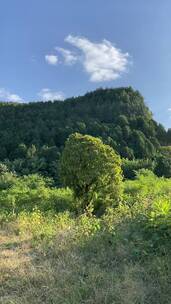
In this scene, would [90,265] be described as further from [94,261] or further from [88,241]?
[88,241]

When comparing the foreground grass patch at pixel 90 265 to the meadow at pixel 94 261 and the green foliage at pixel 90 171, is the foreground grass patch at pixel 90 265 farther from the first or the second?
the green foliage at pixel 90 171

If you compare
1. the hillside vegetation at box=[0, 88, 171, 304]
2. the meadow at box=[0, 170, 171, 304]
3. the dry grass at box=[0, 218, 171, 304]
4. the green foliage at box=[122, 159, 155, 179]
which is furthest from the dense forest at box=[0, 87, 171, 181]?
the dry grass at box=[0, 218, 171, 304]

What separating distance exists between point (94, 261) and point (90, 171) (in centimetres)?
719

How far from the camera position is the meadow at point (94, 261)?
480 cm

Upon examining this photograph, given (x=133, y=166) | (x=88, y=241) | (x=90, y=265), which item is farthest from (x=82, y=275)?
(x=133, y=166)

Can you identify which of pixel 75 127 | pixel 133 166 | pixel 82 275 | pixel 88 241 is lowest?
pixel 82 275

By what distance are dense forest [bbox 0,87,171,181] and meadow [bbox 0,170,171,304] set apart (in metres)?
25.6

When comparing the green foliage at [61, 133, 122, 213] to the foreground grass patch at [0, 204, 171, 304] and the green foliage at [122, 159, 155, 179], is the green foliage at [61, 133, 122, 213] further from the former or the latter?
the green foliage at [122, 159, 155, 179]

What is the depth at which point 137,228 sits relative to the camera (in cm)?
637

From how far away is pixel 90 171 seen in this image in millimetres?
12898

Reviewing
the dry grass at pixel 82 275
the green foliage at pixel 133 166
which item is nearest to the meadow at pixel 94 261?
the dry grass at pixel 82 275

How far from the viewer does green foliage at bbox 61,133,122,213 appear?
12875 millimetres

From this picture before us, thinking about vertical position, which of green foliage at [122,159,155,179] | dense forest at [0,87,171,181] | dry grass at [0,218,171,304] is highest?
dense forest at [0,87,171,181]

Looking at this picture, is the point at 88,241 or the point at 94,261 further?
the point at 88,241
